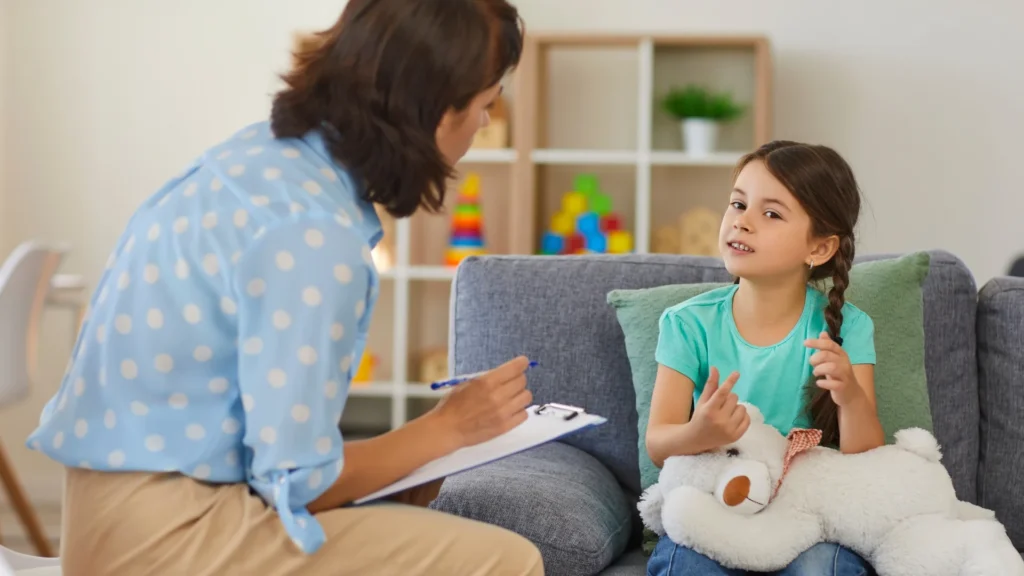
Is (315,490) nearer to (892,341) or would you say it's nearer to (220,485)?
(220,485)

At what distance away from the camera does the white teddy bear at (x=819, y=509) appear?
132 cm

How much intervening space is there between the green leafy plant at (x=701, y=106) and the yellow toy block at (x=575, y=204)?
42 centimetres

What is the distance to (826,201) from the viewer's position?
5.02 feet

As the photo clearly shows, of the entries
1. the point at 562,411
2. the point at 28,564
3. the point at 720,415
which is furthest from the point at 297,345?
the point at 28,564

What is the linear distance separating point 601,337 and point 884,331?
1.42ft

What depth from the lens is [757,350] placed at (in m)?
1.54

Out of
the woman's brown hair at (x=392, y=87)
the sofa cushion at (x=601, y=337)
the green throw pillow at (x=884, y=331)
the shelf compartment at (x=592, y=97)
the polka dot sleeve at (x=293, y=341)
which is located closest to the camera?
the polka dot sleeve at (x=293, y=341)

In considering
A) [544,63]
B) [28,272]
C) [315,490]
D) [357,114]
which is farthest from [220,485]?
[544,63]

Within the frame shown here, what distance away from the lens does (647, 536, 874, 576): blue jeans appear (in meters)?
1.33

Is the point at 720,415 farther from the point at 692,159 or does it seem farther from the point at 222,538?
the point at 692,159

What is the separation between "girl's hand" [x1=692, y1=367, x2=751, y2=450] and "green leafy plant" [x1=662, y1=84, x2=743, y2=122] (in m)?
2.42

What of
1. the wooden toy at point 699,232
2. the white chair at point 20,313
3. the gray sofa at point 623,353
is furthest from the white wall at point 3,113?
the gray sofa at point 623,353

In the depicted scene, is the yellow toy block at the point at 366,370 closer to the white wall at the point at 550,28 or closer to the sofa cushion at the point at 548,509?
the white wall at the point at 550,28

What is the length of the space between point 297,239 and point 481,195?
121 inches
